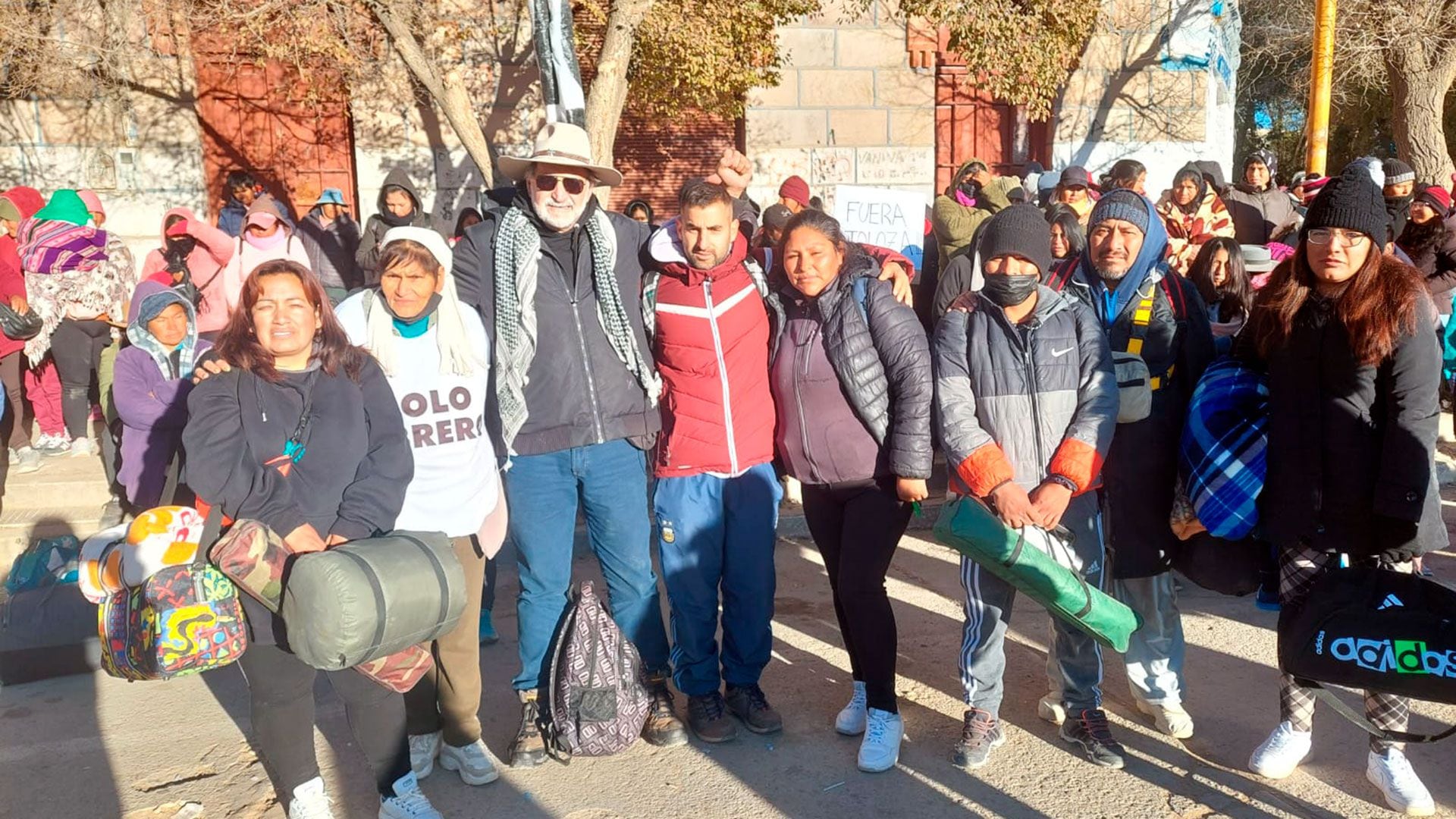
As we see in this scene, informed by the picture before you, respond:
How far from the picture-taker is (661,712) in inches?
154

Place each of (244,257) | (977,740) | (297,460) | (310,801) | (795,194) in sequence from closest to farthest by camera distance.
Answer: (297,460) < (310,801) < (977,740) < (244,257) < (795,194)

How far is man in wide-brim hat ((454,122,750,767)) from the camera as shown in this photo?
360cm

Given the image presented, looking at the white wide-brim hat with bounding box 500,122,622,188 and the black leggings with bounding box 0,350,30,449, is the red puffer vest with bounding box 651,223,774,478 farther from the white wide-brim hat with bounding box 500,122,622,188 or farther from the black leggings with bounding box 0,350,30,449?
the black leggings with bounding box 0,350,30,449

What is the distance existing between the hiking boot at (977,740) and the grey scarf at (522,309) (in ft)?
5.31

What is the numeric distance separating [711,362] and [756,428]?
0.28m

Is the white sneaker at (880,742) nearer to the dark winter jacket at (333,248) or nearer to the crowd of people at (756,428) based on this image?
the crowd of people at (756,428)

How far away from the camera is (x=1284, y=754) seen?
3506 mm

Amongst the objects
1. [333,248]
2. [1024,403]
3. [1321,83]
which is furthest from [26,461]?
[1321,83]

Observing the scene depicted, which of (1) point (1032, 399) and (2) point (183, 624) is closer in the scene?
(2) point (183, 624)

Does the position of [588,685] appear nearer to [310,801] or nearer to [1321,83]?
[310,801]

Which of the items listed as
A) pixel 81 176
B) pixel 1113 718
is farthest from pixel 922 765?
pixel 81 176

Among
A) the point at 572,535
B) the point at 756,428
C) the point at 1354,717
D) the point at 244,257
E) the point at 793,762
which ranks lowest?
the point at 793,762

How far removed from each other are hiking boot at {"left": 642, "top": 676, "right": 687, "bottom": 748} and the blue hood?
201 centimetres

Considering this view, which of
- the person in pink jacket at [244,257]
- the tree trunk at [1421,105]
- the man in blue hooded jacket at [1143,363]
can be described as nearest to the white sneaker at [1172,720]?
the man in blue hooded jacket at [1143,363]
